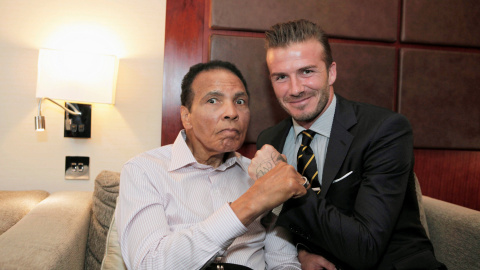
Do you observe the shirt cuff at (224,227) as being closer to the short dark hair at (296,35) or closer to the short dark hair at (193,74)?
the short dark hair at (193,74)

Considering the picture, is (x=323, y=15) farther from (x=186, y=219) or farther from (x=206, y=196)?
(x=186, y=219)

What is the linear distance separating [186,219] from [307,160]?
0.52 meters

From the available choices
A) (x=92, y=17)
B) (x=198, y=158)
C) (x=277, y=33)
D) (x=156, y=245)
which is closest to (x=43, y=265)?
(x=156, y=245)

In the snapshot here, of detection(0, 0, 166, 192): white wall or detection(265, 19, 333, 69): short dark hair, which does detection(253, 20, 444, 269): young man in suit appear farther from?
detection(0, 0, 166, 192): white wall

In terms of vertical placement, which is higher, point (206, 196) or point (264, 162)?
point (264, 162)

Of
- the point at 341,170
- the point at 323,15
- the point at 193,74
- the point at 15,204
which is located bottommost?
the point at 15,204

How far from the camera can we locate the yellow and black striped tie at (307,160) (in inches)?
55.9

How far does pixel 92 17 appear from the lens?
6.42 feet

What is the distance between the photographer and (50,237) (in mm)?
1279

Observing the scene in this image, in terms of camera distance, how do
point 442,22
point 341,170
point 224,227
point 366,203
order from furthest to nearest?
point 442,22, point 341,170, point 366,203, point 224,227

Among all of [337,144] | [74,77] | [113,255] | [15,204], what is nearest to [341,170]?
[337,144]

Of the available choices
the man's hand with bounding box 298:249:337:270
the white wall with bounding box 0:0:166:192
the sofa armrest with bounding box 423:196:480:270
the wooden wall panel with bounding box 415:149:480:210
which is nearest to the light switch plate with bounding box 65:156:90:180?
the white wall with bounding box 0:0:166:192

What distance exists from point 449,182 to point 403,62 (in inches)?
30.4

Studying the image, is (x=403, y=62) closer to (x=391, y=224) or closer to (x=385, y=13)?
(x=385, y=13)
